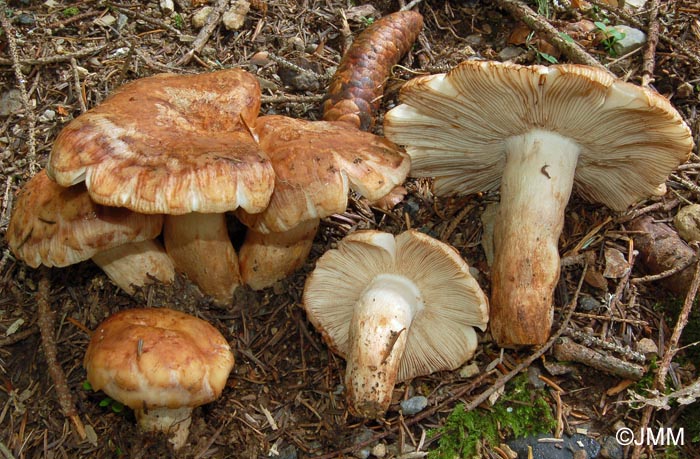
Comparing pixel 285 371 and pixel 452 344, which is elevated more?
pixel 452 344

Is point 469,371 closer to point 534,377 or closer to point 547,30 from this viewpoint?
point 534,377

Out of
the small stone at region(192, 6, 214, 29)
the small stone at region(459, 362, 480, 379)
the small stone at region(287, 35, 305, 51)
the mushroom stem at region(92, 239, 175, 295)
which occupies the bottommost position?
the small stone at region(459, 362, 480, 379)

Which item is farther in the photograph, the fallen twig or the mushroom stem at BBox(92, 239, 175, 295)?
the mushroom stem at BBox(92, 239, 175, 295)

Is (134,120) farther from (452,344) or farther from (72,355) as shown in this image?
(452,344)

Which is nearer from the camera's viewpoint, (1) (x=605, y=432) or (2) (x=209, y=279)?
(1) (x=605, y=432)

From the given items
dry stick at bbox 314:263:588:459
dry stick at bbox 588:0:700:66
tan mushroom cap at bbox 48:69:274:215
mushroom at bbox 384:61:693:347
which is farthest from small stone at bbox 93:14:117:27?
dry stick at bbox 588:0:700:66

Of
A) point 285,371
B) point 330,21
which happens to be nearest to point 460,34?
point 330,21

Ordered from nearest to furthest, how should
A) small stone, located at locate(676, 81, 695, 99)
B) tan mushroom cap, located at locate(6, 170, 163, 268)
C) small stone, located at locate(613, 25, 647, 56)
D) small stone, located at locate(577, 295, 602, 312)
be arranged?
tan mushroom cap, located at locate(6, 170, 163, 268)
small stone, located at locate(577, 295, 602, 312)
small stone, located at locate(676, 81, 695, 99)
small stone, located at locate(613, 25, 647, 56)

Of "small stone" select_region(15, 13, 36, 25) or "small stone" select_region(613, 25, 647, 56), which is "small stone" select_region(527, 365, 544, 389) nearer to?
"small stone" select_region(613, 25, 647, 56)
